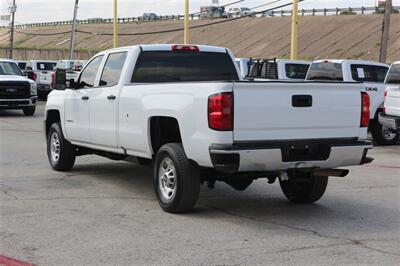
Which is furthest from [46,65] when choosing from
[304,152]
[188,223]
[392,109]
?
[304,152]

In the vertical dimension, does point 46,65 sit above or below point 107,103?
above

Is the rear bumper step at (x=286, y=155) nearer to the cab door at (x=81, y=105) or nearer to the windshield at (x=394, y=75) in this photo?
the cab door at (x=81, y=105)

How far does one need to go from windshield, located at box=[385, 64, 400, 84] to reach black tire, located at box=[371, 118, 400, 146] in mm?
1162

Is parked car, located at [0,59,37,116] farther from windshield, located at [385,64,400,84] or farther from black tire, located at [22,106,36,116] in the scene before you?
windshield, located at [385,64,400,84]

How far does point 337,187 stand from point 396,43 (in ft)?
174

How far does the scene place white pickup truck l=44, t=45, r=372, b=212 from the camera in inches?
253

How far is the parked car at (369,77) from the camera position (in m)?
15.6

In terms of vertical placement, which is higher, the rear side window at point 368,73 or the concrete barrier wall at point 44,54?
the concrete barrier wall at point 44,54

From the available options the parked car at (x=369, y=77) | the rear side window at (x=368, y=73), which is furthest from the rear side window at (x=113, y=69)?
the rear side window at (x=368, y=73)

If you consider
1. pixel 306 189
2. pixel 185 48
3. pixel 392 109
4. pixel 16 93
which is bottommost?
pixel 306 189

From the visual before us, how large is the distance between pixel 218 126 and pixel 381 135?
1022 centimetres

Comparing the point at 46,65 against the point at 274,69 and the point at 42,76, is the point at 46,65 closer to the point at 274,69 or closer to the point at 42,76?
the point at 42,76

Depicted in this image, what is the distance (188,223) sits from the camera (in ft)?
22.2

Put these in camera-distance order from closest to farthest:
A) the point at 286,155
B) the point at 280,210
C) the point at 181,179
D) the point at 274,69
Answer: the point at 286,155 < the point at 181,179 < the point at 280,210 < the point at 274,69
